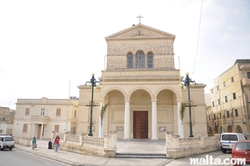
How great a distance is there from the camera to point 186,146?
12.7 meters

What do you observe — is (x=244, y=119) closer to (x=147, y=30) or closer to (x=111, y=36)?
(x=147, y=30)

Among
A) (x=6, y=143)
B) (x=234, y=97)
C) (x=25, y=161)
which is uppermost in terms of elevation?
(x=234, y=97)

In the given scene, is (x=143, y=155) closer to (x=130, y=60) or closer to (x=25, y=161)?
(x=25, y=161)

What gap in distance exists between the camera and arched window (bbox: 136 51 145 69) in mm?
24000

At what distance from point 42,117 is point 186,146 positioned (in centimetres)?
2725

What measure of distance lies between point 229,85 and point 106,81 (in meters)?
20.0

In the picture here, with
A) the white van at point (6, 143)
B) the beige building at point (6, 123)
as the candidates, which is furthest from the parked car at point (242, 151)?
the beige building at point (6, 123)

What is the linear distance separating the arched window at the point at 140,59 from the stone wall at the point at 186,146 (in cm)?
1187

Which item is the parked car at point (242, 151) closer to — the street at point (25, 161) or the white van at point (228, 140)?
the white van at point (228, 140)

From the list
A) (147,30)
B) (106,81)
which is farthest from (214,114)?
(106,81)

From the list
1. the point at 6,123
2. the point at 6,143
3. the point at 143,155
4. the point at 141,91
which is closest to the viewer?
the point at 143,155

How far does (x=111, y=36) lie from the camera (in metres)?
25.0

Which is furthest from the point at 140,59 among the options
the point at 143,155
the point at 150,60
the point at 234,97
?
the point at 234,97

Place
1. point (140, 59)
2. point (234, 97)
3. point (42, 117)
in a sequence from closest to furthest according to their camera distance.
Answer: point (140, 59)
point (234, 97)
point (42, 117)
